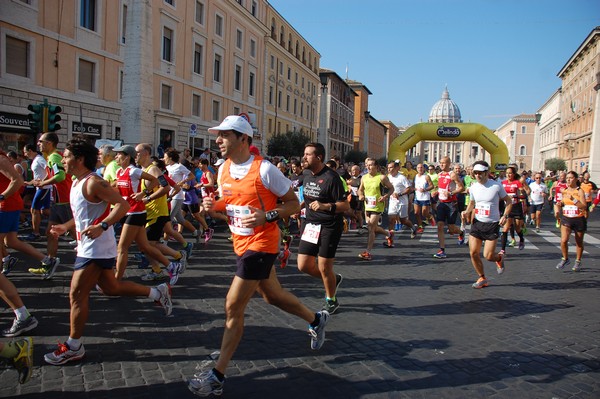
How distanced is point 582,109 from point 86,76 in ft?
197

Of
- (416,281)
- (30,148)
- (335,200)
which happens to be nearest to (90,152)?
(335,200)

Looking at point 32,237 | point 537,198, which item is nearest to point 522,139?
point 537,198

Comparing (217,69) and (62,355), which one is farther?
(217,69)

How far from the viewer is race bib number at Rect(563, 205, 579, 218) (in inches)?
353

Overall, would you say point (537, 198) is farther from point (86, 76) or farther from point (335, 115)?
point (335, 115)

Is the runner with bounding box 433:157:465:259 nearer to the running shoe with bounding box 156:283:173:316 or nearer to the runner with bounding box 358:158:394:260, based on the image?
the runner with bounding box 358:158:394:260

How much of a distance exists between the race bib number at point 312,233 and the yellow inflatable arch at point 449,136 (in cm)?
2434

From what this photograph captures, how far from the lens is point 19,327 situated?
182 inches

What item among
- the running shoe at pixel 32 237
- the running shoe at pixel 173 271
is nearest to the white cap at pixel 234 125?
the running shoe at pixel 173 271

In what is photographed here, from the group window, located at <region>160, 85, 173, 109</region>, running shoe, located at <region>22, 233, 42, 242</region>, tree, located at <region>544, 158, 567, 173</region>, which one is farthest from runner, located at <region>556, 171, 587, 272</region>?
tree, located at <region>544, 158, 567, 173</region>

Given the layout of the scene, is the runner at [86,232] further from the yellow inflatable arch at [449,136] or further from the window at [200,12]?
the window at [200,12]

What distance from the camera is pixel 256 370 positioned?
4000mm

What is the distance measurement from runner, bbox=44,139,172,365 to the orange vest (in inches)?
41.2

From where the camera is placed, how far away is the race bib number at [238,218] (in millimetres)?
3732
